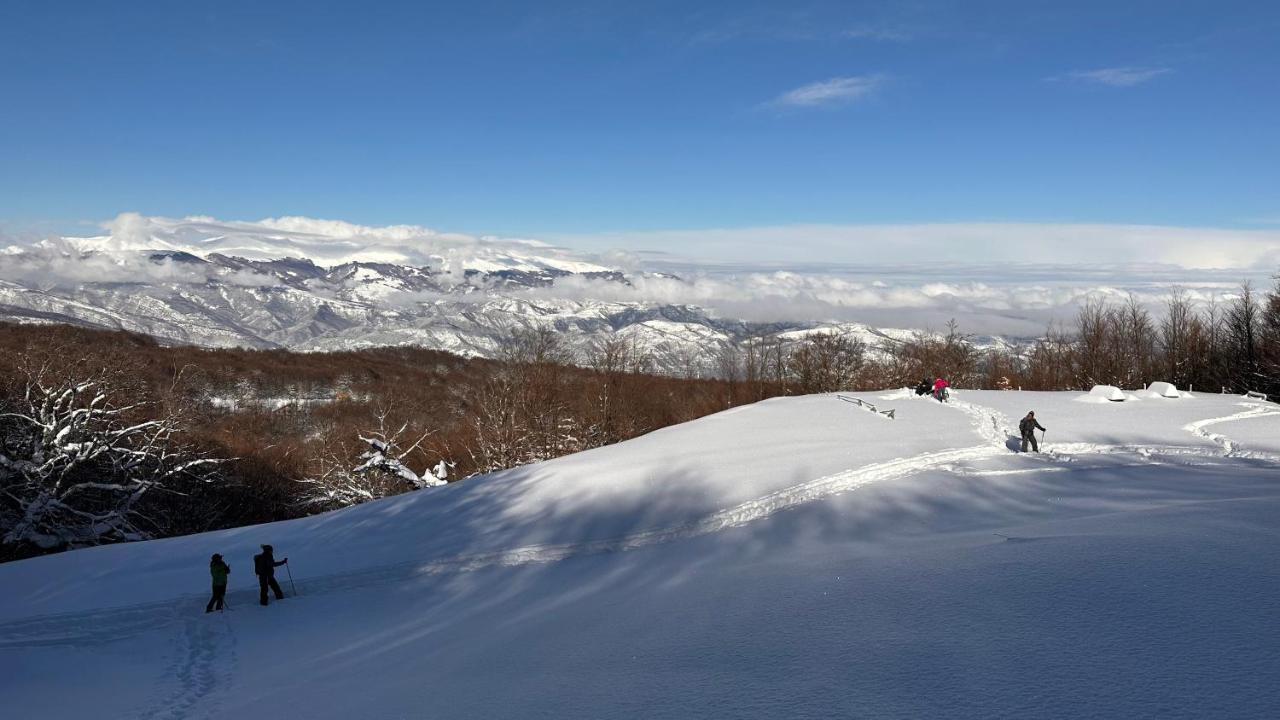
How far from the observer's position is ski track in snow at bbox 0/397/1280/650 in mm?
13344

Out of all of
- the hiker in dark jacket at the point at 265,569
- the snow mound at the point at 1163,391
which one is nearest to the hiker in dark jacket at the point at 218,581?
the hiker in dark jacket at the point at 265,569

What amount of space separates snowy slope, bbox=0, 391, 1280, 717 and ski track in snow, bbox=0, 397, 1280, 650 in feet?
0.31

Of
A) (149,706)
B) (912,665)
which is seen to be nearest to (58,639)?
(149,706)

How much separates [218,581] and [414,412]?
8507cm

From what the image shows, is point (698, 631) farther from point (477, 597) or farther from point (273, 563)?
point (273, 563)

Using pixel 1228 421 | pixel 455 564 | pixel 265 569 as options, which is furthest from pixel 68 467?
pixel 1228 421

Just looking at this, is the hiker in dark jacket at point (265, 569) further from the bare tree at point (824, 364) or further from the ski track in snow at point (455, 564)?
the bare tree at point (824, 364)

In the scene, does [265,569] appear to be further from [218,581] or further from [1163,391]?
[1163,391]

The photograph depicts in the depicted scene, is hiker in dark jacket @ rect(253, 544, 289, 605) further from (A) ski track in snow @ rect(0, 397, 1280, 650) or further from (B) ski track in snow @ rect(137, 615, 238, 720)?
(B) ski track in snow @ rect(137, 615, 238, 720)

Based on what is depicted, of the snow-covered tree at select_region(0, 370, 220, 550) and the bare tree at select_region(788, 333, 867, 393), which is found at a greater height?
the bare tree at select_region(788, 333, 867, 393)

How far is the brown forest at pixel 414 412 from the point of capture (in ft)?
95.9

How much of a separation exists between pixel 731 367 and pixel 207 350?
134 meters

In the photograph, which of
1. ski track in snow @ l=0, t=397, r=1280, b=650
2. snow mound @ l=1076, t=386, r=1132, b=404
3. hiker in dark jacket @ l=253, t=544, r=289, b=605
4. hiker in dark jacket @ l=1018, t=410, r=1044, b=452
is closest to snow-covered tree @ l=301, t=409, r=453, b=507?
ski track in snow @ l=0, t=397, r=1280, b=650

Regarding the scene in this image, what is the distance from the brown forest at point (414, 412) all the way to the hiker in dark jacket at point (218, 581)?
15.6 meters
